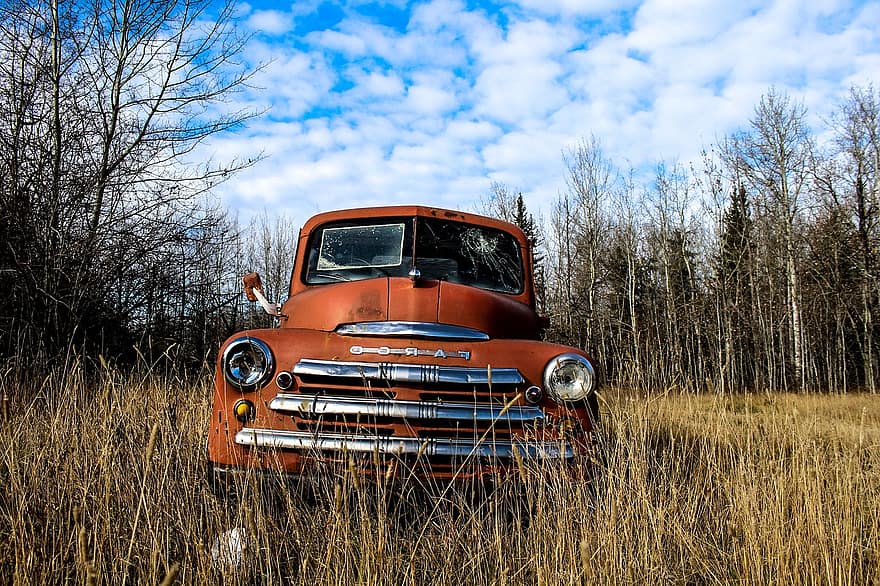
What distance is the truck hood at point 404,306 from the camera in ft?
11.0

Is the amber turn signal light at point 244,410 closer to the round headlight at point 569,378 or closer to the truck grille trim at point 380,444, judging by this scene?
the truck grille trim at point 380,444

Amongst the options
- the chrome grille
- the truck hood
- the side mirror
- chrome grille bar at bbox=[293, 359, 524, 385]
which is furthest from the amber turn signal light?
the side mirror

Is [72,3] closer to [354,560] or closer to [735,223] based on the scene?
[354,560]

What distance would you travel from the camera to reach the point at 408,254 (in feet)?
14.2

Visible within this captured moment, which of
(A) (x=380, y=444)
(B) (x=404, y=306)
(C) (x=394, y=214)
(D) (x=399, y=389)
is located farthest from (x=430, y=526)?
(C) (x=394, y=214)

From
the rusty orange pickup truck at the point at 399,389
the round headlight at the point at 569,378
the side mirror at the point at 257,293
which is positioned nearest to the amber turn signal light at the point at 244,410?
the rusty orange pickup truck at the point at 399,389

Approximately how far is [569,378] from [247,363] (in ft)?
5.25

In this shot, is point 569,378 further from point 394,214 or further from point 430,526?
point 394,214

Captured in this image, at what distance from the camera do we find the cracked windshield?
14.2ft

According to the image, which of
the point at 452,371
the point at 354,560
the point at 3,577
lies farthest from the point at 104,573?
the point at 452,371

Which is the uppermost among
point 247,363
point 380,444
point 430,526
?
point 247,363

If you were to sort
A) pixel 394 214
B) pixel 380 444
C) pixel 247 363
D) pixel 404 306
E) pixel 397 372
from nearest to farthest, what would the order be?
pixel 380 444 → pixel 397 372 → pixel 247 363 → pixel 404 306 → pixel 394 214

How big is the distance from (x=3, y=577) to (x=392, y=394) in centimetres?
158

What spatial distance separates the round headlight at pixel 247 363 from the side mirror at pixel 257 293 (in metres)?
1.13
